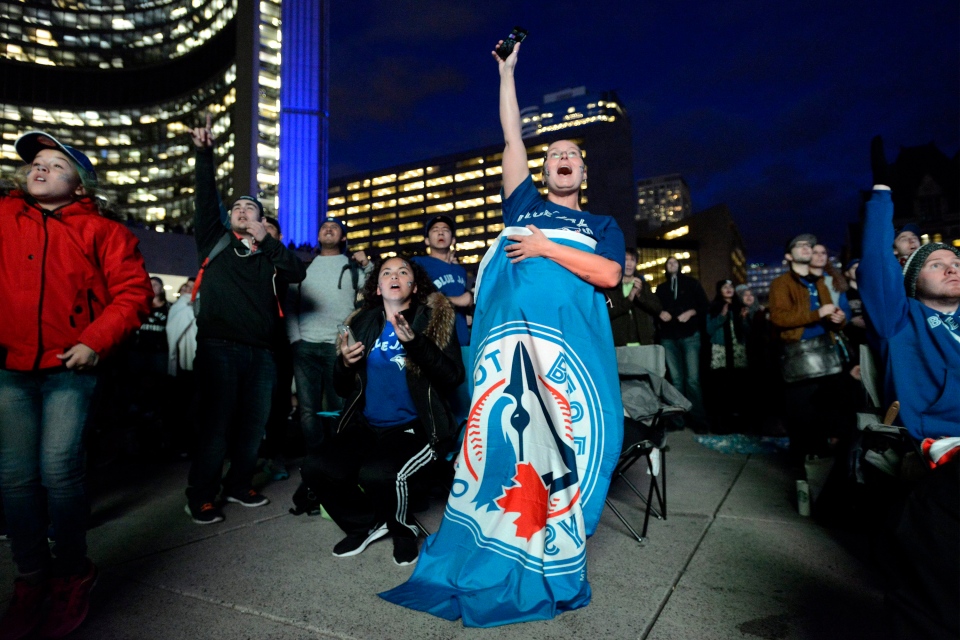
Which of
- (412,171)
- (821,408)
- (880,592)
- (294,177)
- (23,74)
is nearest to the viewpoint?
(880,592)

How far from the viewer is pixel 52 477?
209 centimetres

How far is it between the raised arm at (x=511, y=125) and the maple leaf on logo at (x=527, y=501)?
1.30m

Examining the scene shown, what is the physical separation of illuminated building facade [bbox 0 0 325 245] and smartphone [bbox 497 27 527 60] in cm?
6888

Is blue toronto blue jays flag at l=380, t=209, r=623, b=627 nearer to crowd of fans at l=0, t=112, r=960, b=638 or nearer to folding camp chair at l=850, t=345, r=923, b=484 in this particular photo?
crowd of fans at l=0, t=112, r=960, b=638

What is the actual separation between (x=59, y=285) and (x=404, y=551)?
1.96 meters

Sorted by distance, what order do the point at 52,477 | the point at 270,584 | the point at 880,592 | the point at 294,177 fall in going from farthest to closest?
the point at 294,177 → the point at 270,584 → the point at 880,592 → the point at 52,477

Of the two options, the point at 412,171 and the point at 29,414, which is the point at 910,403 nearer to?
the point at 29,414

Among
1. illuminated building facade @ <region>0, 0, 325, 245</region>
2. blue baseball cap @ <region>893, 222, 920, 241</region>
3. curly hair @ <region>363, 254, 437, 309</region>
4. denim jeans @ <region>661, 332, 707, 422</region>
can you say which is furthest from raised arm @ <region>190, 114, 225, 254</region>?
illuminated building facade @ <region>0, 0, 325, 245</region>

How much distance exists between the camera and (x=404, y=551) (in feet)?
8.77

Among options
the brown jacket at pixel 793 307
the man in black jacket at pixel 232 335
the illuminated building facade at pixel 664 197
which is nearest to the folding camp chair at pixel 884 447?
the brown jacket at pixel 793 307

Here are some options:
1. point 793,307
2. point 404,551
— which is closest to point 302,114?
point 793,307

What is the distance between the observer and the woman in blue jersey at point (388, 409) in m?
2.76

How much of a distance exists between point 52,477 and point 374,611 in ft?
4.54

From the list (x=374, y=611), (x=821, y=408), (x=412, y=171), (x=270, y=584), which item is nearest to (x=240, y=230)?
(x=270, y=584)
